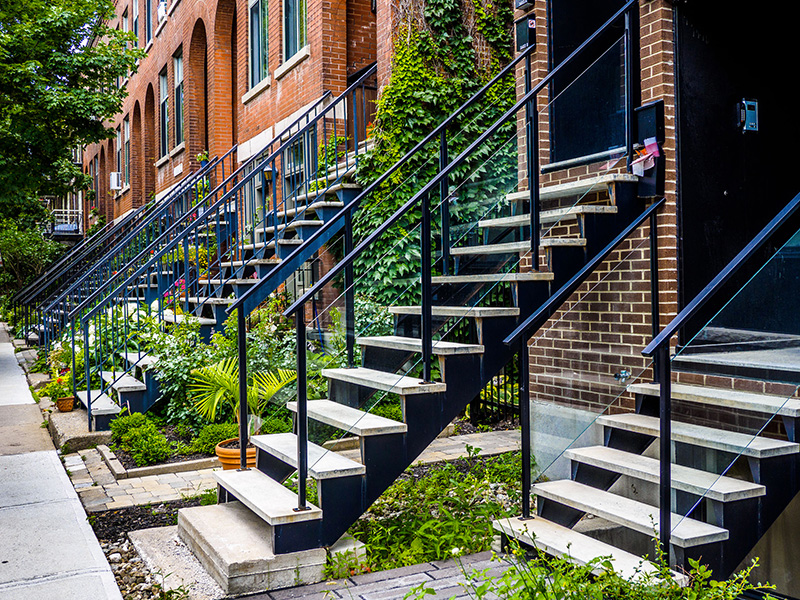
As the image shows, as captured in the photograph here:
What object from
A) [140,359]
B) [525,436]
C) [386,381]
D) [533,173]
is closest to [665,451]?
[525,436]

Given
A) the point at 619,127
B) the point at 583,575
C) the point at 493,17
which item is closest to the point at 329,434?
the point at 583,575

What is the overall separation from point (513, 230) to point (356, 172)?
4014mm

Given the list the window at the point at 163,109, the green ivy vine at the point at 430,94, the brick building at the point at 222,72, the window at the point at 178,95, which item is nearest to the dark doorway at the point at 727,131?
the green ivy vine at the point at 430,94

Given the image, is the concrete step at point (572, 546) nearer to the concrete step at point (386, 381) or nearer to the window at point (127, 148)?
the concrete step at point (386, 381)

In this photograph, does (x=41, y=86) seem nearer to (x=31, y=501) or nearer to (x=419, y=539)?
(x=31, y=501)

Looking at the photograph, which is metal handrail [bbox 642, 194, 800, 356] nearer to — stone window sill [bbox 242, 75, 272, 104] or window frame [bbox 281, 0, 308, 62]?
window frame [bbox 281, 0, 308, 62]

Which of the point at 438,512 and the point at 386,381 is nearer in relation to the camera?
the point at 386,381

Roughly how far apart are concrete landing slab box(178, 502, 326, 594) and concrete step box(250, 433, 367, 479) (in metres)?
0.39

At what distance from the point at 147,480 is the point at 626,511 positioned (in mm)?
3843

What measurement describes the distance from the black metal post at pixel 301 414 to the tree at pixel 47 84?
1044 centimetres

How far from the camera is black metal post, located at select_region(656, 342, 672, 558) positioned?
3.42 m

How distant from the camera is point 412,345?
14.7ft

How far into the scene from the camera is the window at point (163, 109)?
63.0 feet

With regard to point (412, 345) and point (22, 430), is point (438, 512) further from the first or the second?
point (22, 430)
